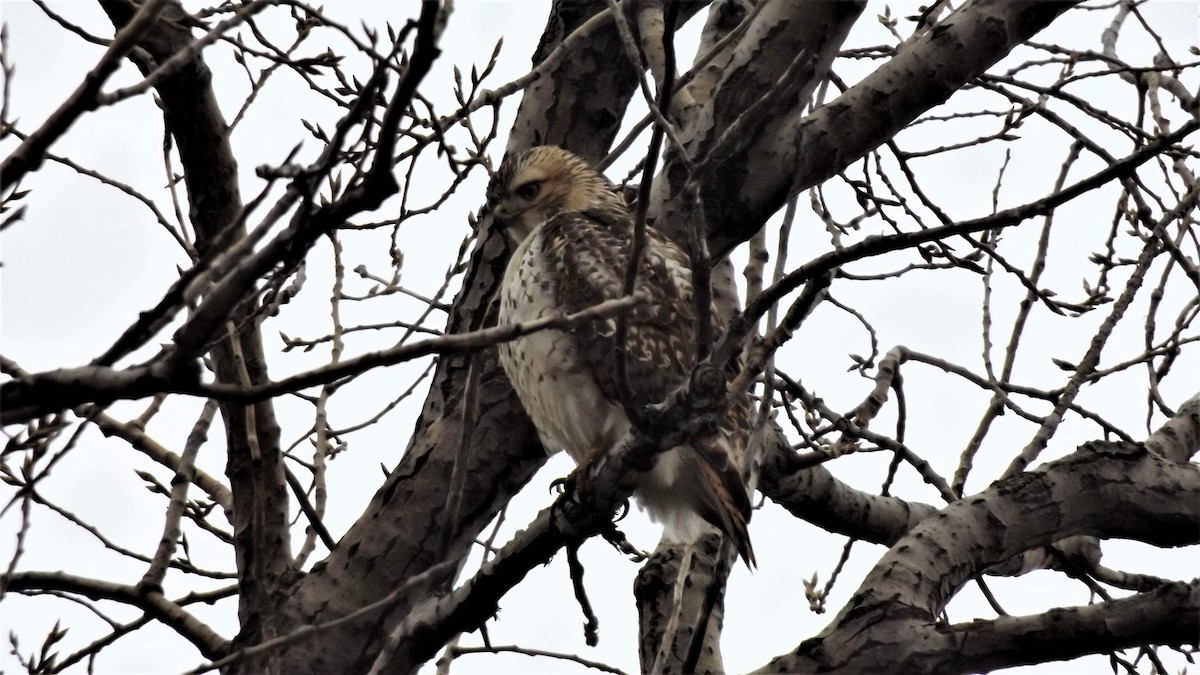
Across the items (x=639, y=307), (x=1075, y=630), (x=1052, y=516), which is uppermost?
(x=639, y=307)

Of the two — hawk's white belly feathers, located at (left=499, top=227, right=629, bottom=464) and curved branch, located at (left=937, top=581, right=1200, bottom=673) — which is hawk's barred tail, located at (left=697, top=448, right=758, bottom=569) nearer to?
hawk's white belly feathers, located at (left=499, top=227, right=629, bottom=464)

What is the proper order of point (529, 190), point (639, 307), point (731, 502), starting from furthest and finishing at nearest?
point (529, 190)
point (639, 307)
point (731, 502)

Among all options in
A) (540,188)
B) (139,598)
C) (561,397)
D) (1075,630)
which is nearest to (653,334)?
(561,397)

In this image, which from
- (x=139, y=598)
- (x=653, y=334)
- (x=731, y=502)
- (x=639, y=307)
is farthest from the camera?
(x=653, y=334)

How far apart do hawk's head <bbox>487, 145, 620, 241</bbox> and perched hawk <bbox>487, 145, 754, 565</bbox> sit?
0.29 metres

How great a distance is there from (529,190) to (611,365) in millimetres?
941

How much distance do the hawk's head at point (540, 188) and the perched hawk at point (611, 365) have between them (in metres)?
0.29

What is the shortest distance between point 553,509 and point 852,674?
77cm

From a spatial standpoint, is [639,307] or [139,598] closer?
[139,598]

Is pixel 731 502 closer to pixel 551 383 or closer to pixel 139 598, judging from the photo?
pixel 551 383

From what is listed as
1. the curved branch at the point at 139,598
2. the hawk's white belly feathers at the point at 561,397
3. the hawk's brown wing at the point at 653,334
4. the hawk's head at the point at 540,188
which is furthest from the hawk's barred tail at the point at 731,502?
the curved branch at the point at 139,598

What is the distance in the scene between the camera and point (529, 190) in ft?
14.1

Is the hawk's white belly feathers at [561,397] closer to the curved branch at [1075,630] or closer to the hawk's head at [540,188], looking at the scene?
the hawk's head at [540,188]

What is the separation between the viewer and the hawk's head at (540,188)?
415 centimetres
